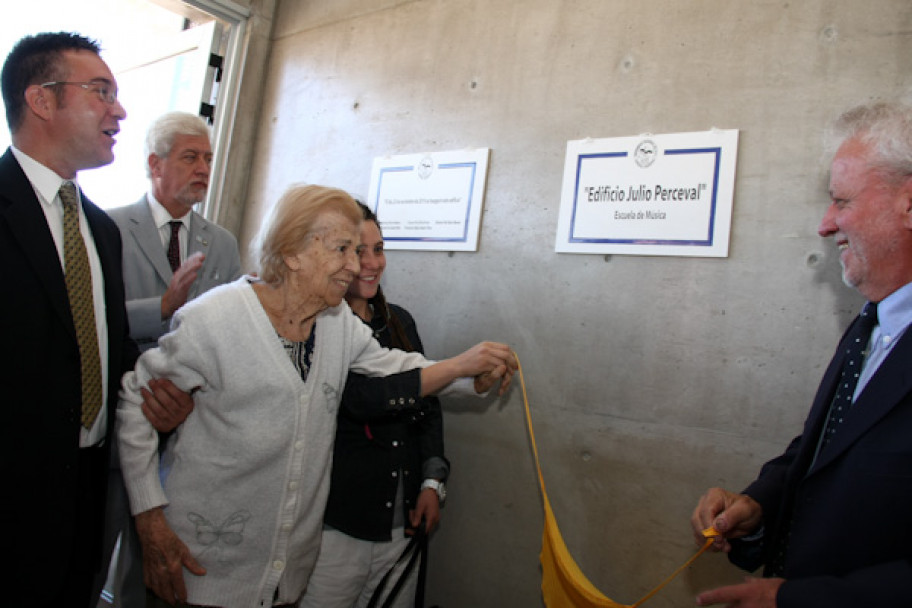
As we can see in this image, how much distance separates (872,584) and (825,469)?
27cm

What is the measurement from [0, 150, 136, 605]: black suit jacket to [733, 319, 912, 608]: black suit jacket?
4.97 feet

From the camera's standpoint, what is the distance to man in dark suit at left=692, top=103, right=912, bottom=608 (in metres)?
1.18

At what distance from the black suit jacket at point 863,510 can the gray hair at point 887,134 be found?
39 cm

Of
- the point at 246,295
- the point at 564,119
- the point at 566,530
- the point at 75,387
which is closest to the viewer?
the point at 75,387

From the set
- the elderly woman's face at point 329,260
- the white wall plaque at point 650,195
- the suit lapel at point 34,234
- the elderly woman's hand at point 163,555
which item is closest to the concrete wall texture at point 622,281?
the white wall plaque at point 650,195

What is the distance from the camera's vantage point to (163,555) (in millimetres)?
1471

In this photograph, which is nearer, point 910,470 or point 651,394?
point 910,470

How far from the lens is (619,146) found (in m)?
2.43

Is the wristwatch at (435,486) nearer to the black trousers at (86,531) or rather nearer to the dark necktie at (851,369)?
the black trousers at (86,531)

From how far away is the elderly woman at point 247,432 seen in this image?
1.50 m

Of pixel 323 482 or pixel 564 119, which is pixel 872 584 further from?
pixel 564 119

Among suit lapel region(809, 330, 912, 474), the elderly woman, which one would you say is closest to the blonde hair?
the elderly woman

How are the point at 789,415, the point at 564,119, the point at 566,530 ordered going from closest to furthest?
the point at 789,415
the point at 566,530
the point at 564,119

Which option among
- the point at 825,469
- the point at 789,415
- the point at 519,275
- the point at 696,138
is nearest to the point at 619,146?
the point at 696,138
